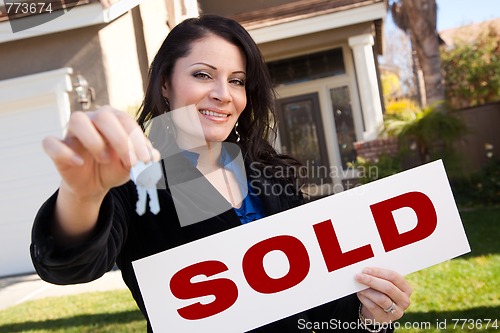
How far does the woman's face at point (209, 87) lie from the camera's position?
1400 mm

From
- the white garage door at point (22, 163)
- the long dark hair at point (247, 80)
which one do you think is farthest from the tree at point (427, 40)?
the long dark hair at point (247, 80)

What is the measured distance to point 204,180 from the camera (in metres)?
1.41

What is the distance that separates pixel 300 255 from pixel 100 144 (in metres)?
0.73

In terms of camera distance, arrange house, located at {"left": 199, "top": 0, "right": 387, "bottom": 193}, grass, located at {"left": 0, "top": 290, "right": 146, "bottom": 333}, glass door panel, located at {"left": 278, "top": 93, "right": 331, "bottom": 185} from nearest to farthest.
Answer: grass, located at {"left": 0, "top": 290, "right": 146, "bottom": 333}
house, located at {"left": 199, "top": 0, "right": 387, "bottom": 193}
glass door panel, located at {"left": 278, "top": 93, "right": 331, "bottom": 185}

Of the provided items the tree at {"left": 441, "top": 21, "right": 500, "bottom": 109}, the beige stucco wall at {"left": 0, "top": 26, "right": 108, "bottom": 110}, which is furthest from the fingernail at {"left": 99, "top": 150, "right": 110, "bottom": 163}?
the tree at {"left": 441, "top": 21, "right": 500, "bottom": 109}

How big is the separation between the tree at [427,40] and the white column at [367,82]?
1.15m

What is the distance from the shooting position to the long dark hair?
1487 mm

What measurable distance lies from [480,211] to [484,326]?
14.6 feet

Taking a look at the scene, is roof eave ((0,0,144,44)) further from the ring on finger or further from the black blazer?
the ring on finger

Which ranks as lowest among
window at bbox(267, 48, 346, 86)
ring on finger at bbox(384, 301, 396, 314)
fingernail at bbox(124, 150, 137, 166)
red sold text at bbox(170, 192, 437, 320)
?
window at bbox(267, 48, 346, 86)

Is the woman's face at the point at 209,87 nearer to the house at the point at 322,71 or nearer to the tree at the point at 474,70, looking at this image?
the house at the point at 322,71

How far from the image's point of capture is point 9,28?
679 cm

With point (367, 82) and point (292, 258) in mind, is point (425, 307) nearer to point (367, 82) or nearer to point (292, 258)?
point (292, 258)

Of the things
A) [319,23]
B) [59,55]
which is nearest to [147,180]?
[59,55]
